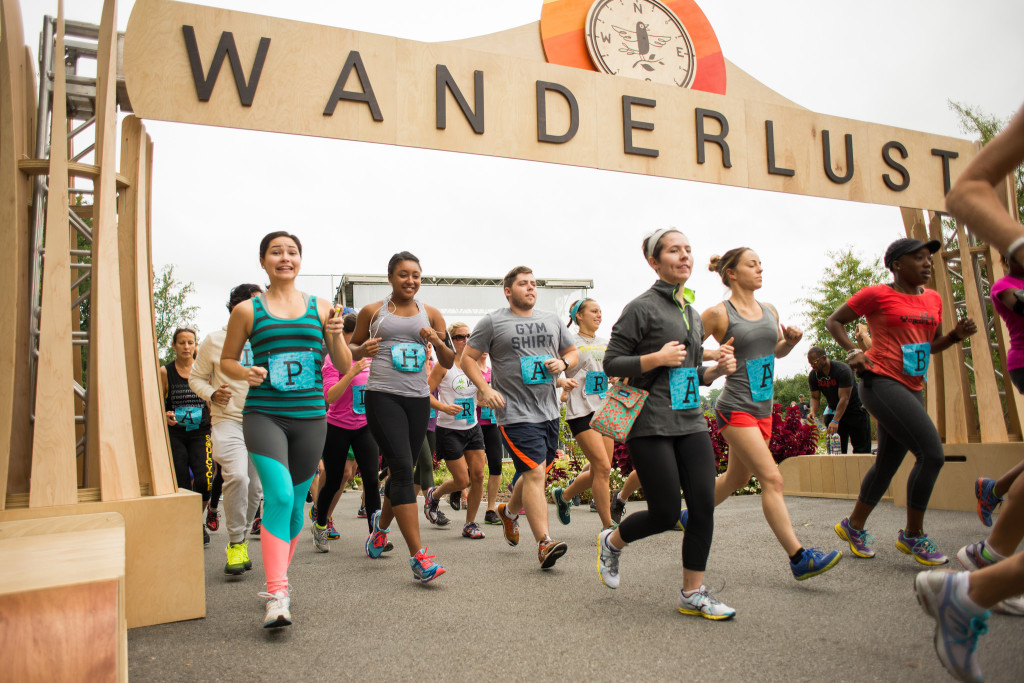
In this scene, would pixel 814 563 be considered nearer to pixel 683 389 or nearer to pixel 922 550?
pixel 683 389

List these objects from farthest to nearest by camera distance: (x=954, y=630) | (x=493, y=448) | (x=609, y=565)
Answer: (x=493, y=448), (x=609, y=565), (x=954, y=630)

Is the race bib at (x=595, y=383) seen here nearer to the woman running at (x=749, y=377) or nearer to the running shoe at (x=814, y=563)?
the woman running at (x=749, y=377)

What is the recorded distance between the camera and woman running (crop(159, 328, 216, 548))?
7297 mm

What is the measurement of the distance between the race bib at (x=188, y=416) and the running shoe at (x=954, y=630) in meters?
6.68

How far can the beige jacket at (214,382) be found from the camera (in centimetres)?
607

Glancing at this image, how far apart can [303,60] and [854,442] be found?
9449 mm

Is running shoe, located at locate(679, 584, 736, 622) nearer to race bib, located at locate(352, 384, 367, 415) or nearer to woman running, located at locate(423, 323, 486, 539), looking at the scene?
race bib, located at locate(352, 384, 367, 415)

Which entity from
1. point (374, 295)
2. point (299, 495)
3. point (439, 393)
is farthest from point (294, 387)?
point (374, 295)

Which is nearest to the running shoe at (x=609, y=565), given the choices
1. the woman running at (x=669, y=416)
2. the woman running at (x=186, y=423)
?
the woman running at (x=669, y=416)

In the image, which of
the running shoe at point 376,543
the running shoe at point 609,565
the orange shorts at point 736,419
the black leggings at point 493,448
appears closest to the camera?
the running shoe at point 609,565

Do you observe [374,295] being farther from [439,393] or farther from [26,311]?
[26,311]

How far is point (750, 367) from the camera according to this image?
15.4 ft

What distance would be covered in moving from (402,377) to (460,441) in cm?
311

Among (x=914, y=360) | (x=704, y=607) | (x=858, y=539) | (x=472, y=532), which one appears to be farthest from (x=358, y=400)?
(x=914, y=360)
